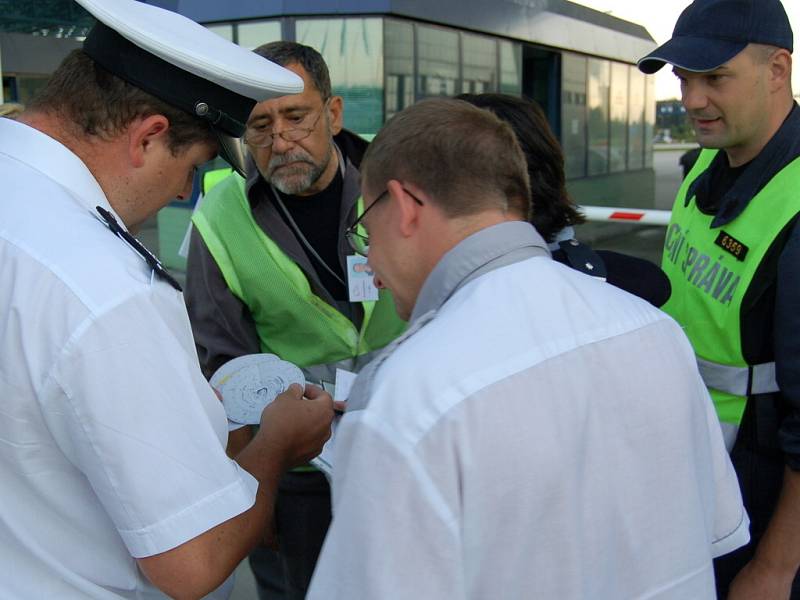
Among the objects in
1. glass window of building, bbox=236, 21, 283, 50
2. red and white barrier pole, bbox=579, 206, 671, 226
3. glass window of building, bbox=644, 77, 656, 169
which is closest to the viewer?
red and white barrier pole, bbox=579, 206, 671, 226

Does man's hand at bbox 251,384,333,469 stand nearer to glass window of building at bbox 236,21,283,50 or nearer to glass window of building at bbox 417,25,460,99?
glass window of building at bbox 236,21,283,50

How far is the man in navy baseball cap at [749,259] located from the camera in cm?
170

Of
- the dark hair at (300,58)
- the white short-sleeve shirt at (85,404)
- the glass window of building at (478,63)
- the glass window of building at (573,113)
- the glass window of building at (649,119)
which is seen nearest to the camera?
the white short-sleeve shirt at (85,404)

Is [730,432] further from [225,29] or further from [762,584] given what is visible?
[225,29]

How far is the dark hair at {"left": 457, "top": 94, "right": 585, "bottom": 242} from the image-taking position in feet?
5.79

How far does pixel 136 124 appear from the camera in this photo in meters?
1.30

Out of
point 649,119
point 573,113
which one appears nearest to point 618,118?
point 649,119

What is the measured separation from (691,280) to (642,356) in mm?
982

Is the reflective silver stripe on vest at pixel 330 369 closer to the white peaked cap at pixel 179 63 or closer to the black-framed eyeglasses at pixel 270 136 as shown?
the black-framed eyeglasses at pixel 270 136

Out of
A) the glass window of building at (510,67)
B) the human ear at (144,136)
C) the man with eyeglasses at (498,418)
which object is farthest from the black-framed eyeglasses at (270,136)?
the glass window of building at (510,67)

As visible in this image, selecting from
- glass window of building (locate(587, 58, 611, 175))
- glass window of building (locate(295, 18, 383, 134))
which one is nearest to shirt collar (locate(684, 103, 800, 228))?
glass window of building (locate(295, 18, 383, 134))

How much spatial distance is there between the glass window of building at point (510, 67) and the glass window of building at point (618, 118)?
3.35m

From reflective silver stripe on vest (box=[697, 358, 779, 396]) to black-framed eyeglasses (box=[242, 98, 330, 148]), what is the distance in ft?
4.09

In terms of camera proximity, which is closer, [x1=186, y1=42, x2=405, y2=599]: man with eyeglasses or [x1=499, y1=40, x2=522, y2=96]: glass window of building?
[x1=186, y1=42, x2=405, y2=599]: man with eyeglasses
